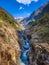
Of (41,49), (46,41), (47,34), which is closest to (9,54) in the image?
(41,49)

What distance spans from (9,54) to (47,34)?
30.9 m

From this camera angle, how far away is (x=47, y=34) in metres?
67.7

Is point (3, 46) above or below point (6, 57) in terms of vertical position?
above

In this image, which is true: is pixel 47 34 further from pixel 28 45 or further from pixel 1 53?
pixel 1 53

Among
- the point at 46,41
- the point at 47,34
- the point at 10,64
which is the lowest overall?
the point at 10,64

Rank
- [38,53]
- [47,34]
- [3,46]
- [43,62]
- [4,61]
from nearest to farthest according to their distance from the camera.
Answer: [4,61] → [3,46] → [43,62] → [38,53] → [47,34]

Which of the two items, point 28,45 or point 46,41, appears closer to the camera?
point 46,41

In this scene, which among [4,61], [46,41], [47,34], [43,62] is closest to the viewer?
[4,61]

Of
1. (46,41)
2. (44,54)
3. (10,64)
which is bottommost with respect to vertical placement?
(10,64)

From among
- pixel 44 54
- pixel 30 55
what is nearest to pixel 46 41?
pixel 30 55

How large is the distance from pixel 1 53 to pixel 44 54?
1531 cm

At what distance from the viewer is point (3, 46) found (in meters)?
40.2

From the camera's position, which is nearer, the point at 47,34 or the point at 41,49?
the point at 41,49

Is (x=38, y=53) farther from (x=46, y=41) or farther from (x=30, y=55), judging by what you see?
(x=46, y=41)
